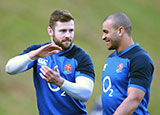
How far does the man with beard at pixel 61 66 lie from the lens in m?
5.88

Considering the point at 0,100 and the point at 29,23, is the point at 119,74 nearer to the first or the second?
the point at 0,100

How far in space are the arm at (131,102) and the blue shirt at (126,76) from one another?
66 millimetres

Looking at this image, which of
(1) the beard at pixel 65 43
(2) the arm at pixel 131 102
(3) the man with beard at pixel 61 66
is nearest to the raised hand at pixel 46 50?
(3) the man with beard at pixel 61 66

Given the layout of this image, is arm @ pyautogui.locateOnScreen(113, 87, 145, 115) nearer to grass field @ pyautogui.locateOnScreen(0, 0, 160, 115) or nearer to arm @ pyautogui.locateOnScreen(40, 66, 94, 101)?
arm @ pyautogui.locateOnScreen(40, 66, 94, 101)

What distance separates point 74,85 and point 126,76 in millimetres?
729

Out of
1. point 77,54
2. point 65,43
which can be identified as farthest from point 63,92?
point 65,43

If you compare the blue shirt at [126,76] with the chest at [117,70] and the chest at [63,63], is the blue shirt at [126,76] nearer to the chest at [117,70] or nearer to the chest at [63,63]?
the chest at [117,70]

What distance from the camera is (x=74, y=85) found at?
5691 mm

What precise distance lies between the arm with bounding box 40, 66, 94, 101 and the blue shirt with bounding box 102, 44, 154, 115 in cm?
28

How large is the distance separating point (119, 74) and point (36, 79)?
54.5 inches

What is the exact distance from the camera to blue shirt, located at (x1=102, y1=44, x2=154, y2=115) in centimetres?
520

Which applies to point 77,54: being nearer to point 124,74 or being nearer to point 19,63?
point 19,63

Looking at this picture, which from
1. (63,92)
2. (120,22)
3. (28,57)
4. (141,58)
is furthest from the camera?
(63,92)

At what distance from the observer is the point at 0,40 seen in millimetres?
15758
